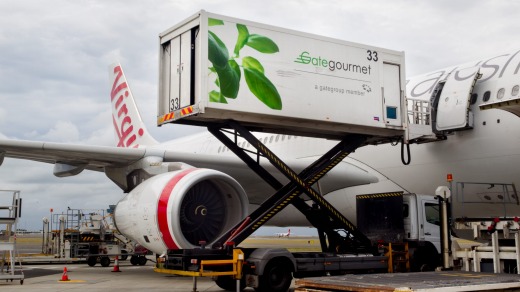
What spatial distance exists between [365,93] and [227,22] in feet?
8.72

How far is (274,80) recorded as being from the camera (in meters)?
9.17

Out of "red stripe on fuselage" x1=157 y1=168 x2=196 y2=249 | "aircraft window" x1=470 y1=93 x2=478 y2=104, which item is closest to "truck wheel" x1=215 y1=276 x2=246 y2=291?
"red stripe on fuselage" x1=157 y1=168 x2=196 y2=249

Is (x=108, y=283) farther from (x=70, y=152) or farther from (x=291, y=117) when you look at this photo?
(x=291, y=117)

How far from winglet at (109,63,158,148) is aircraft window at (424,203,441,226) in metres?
12.5

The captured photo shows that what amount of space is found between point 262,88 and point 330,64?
135 centimetres

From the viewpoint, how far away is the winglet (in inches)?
819

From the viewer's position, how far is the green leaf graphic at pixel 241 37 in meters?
8.94

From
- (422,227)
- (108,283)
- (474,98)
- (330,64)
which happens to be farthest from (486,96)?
(108,283)

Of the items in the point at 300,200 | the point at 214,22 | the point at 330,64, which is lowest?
the point at 300,200

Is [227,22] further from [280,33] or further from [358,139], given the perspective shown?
[358,139]

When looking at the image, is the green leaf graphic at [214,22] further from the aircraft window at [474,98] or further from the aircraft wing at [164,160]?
the aircraft window at [474,98]

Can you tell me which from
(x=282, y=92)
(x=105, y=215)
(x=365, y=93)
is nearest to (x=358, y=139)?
(x=365, y=93)

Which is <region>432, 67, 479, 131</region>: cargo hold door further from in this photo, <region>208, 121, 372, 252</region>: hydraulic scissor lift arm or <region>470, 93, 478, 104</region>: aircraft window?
<region>208, 121, 372, 252</region>: hydraulic scissor lift arm

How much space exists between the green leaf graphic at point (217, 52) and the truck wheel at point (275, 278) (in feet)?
9.72
